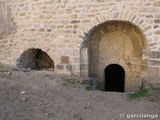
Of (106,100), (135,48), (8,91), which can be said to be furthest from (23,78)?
(135,48)

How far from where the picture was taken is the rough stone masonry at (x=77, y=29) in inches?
175

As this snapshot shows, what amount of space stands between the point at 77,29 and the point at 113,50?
1473 mm

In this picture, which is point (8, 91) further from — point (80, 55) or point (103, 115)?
point (80, 55)

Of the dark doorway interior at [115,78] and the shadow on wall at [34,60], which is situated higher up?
the shadow on wall at [34,60]

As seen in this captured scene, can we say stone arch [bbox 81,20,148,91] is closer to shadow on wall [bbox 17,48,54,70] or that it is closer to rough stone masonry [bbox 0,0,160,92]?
rough stone masonry [bbox 0,0,160,92]

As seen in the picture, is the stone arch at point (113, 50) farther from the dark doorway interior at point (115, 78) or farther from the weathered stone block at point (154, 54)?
the dark doorway interior at point (115, 78)

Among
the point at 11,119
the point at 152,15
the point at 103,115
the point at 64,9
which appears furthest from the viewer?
the point at 64,9

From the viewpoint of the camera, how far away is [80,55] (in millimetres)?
5180

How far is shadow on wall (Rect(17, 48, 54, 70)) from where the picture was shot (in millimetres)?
6105

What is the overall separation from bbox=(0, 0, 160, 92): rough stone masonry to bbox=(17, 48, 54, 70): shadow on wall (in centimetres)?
24

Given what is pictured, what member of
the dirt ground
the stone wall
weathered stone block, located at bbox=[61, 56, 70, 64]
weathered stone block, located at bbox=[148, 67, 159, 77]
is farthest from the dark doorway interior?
the dirt ground

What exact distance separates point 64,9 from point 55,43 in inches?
42.9

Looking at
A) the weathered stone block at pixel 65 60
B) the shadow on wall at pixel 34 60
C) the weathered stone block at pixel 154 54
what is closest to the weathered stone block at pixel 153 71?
the weathered stone block at pixel 154 54

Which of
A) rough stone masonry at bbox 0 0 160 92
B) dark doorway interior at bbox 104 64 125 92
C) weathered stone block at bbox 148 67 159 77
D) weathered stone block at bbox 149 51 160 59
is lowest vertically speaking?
dark doorway interior at bbox 104 64 125 92
